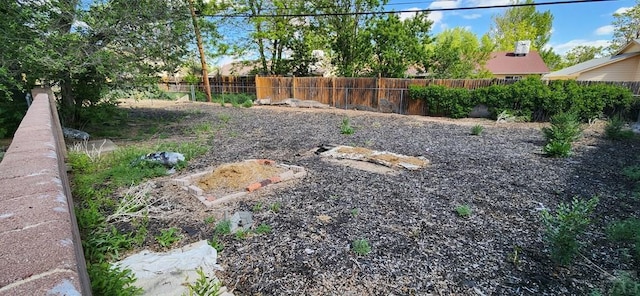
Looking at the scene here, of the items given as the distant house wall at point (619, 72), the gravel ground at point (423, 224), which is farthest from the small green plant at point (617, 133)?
the distant house wall at point (619, 72)

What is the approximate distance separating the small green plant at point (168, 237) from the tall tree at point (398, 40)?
1584cm

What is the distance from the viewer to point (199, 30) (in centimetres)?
888

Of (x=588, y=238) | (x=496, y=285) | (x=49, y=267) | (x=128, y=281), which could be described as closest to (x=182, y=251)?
(x=128, y=281)

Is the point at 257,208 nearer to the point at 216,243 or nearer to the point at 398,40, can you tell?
the point at 216,243

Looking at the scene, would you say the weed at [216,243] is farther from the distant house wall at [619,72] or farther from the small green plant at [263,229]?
the distant house wall at [619,72]

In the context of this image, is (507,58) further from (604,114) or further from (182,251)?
(182,251)

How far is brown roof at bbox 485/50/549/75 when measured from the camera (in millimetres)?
25656

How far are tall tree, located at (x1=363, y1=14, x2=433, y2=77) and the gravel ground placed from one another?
12.4 metres

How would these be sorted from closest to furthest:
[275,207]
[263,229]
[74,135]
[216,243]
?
1. [216,243]
2. [263,229]
3. [275,207]
4. [74,135]

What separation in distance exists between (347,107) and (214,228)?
13.3 metres

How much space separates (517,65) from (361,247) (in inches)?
1174

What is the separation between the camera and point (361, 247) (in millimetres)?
2771

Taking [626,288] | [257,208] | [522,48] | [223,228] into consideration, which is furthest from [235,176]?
[522,48]

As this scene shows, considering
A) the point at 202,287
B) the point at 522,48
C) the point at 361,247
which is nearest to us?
the point at 202,287
